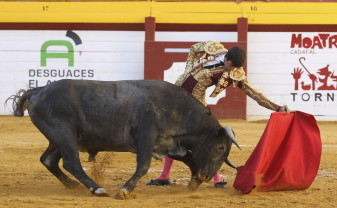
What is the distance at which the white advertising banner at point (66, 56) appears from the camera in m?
11.0

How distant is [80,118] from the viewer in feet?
14.8

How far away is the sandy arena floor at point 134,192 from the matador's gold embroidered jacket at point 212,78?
2.12ft

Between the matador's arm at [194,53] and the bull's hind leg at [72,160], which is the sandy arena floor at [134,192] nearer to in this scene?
the bull's hind leg at [72,160]

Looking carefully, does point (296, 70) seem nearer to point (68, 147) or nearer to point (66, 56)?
point (66, 56)

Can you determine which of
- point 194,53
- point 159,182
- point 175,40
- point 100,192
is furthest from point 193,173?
point 175,40

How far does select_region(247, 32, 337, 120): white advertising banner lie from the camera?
10.9 m

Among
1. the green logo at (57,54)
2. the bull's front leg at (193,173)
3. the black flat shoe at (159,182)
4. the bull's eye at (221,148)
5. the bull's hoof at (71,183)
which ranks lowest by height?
the black flat shoe at (159,182)

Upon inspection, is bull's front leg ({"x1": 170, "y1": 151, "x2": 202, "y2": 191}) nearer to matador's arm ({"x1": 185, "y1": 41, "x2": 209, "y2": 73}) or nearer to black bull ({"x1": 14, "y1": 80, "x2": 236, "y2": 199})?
black bull ({"x1": 14, "y1": 80, "x2": 236, "y2": 199})

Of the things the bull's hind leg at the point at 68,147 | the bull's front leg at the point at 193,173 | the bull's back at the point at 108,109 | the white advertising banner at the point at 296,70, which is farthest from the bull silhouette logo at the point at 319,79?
the bull's hind leg at the point at 68,147

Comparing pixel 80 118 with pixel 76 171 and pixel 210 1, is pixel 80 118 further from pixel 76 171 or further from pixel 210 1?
pixel 210 1

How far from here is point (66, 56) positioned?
11.0 metres

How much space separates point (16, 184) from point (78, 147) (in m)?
0.69

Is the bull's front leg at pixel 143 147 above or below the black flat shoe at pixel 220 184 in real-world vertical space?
above

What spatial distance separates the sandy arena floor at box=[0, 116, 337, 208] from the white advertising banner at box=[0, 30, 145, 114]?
3.73m
